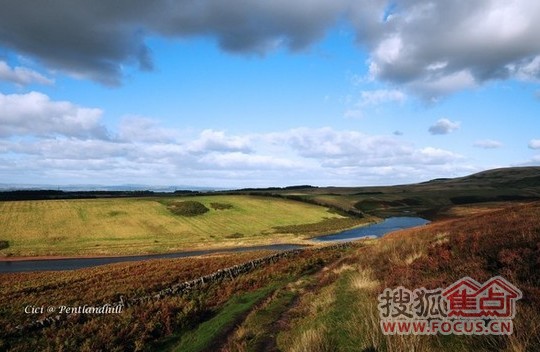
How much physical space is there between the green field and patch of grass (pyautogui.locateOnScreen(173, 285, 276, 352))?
211ft

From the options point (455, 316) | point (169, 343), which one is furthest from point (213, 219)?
point (455, 316)

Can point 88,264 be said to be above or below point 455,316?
below

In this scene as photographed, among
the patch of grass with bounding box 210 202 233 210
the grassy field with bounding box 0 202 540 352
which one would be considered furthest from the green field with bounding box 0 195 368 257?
the grassy field with bounding box 0 202 540 352

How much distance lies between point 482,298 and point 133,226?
98563 mm

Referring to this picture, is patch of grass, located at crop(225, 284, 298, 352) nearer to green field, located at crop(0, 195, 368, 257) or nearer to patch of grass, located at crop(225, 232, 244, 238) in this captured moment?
green field, located at crop(0, 195, 368, 257)

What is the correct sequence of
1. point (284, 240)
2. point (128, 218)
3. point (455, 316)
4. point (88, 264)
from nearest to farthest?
point (455, 316)
point (88, 264)
point (284, 240)
point (128, 218)

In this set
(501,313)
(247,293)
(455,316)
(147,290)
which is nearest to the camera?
(501,313)

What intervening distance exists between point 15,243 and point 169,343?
8133 cm

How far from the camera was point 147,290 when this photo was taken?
3081cm

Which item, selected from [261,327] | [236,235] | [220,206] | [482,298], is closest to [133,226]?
[236,235]

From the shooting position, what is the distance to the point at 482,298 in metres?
11.1

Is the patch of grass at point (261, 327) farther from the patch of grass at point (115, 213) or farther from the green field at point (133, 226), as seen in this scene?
the patch of grass at point (115, 213)

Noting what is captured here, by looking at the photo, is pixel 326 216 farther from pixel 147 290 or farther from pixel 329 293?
pixel 329 293

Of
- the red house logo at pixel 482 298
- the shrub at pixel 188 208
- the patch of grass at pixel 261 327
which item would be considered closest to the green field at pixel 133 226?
the shrub at pixel 188 208
